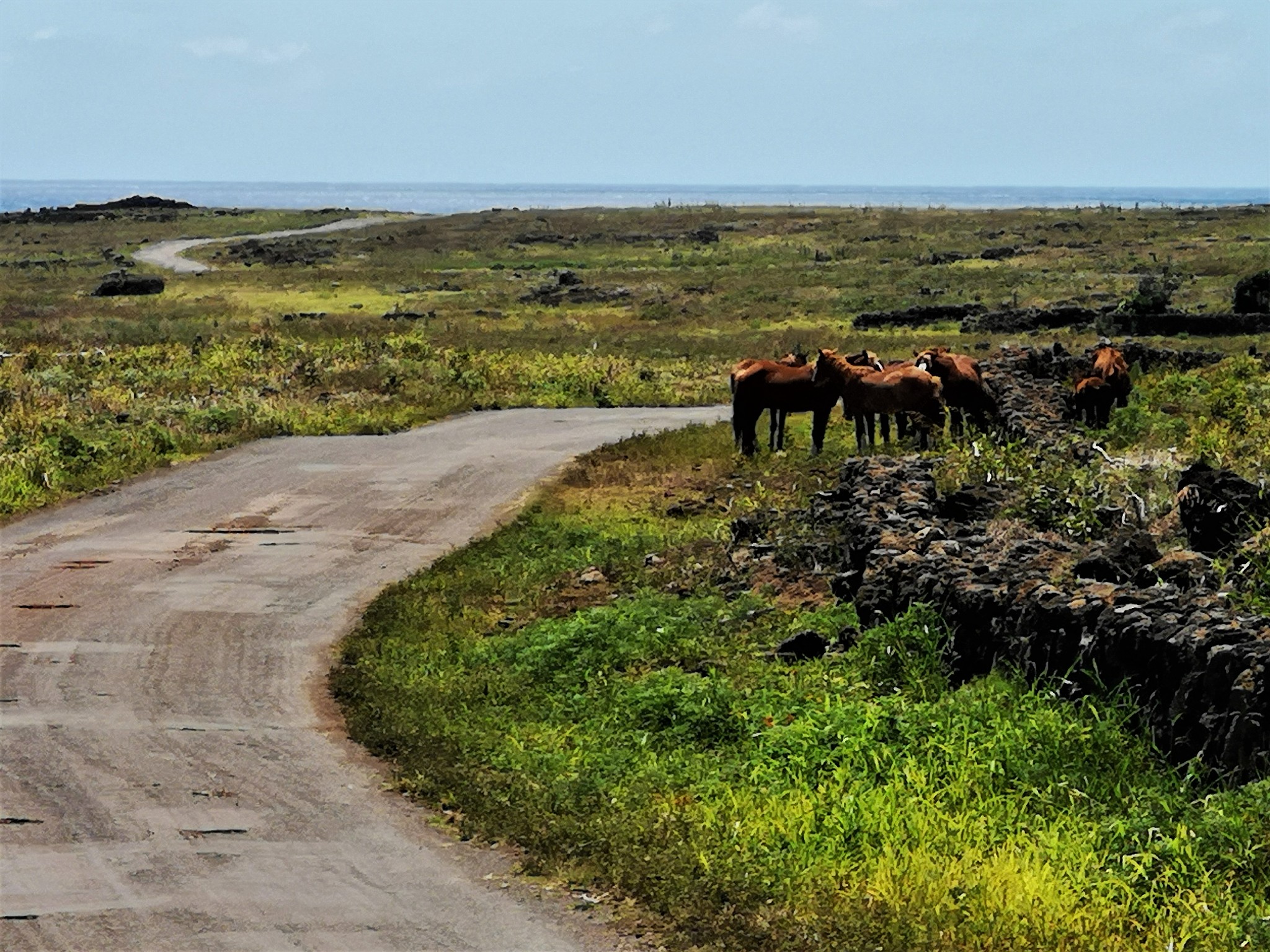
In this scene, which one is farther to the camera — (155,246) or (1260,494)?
(155,246)

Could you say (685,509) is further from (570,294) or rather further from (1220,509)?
(570,294)

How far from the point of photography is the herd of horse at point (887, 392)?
1013 inches

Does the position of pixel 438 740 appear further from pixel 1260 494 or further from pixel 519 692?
pixel 1260 494

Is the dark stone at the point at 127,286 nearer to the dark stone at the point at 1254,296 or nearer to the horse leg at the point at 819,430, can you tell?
the dark stone at the point at 1254,296

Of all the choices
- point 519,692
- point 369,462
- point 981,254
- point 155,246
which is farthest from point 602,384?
point 155,246

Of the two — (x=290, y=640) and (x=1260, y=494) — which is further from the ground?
(x=1260, y=494)

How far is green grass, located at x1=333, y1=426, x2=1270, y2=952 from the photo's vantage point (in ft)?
28.7

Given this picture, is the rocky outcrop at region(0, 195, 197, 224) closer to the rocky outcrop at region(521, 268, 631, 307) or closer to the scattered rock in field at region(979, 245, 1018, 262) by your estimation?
the rocky outcrop at region(521, 268, 631, 307)

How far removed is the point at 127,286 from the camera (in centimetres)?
7769

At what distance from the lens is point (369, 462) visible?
93.8 feet

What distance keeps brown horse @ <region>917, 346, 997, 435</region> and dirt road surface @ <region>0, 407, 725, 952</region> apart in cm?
705

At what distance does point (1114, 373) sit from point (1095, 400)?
76 cm

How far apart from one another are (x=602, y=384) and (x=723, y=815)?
3166cm

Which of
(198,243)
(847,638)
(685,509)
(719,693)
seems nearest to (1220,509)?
(847,638)
